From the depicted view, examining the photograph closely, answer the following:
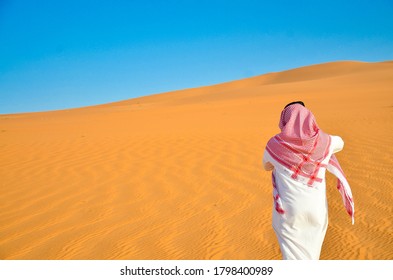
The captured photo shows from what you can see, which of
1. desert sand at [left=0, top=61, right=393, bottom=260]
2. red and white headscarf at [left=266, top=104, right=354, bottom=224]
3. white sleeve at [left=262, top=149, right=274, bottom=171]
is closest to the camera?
red and white headscarf at [left=266, top=104, right=354, bottom=224]

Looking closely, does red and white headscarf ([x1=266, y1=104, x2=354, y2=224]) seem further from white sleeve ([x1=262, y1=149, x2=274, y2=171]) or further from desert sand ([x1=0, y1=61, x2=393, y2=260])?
desert sand ([x1=0, y1=61, x2=393, y2=260])

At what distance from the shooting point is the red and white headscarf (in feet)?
9.96

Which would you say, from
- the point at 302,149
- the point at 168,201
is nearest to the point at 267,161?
the point at 302,149

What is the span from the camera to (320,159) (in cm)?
306

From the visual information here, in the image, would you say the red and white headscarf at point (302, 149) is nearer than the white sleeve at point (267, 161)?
Yes

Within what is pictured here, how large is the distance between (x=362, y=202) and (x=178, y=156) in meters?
4.99

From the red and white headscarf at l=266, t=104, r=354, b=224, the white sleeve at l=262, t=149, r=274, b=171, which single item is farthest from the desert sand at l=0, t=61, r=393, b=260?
the red and white headscarf at l=266, t=104, r=354, b=224

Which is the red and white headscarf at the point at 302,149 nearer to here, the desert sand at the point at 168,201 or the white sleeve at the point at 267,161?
the white sleeve at the point at 267,161

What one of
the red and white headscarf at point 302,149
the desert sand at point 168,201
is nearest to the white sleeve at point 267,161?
the red and white headscarf at point 302,149

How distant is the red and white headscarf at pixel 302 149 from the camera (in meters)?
3.04

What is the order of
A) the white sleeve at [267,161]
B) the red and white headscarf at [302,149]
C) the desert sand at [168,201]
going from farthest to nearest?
the desert sand at [168,201] → the white sleeve at [267,161] → the red and white headscarf at [302,149]

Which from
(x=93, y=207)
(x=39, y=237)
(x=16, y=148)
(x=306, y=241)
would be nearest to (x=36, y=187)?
(x=93, y=207)

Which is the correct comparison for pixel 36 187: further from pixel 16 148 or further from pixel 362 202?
pixel 362 202

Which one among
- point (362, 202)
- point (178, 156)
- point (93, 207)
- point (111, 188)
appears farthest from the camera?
point (178, 156)
